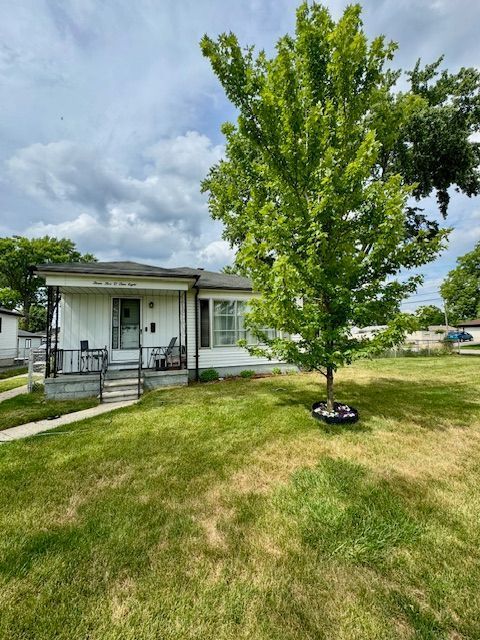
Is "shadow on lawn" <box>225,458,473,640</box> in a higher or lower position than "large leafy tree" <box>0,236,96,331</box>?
lower

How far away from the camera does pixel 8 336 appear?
65.5ft

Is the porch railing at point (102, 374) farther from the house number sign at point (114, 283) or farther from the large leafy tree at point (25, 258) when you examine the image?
the large leafy tree at point (25, 258)

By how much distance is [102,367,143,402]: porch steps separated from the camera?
298 inches

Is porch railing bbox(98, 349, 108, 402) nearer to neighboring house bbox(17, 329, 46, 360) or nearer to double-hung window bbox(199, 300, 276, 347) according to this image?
double-hung window bbox(199, 300, 276, 347)

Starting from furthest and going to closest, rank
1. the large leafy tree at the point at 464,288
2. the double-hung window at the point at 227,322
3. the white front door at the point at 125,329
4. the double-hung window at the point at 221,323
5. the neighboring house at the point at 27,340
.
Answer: the large leafy tree at the point at 464,288 → the neighboring house at the point at 27,340 → the double-hung window at the point at 227,322 → the double-hung window at the point at 221,323 → the white front door at the point at 125,329

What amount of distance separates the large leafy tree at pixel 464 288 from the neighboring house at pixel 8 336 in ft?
173

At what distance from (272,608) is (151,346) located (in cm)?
881

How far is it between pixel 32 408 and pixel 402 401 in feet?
29.9

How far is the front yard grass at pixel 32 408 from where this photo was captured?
5.81 metres

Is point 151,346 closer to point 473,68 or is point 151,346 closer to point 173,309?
point 173,309

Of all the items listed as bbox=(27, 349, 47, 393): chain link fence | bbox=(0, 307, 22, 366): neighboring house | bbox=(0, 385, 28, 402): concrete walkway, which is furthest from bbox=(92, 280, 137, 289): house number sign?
bbox=(0, 307, 22, 366): neighboring house

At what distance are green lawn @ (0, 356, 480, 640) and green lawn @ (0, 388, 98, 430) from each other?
156 cm

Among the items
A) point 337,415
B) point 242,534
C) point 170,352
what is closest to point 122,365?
point 170,352

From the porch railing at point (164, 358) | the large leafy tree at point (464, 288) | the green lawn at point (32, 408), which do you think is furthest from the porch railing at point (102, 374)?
the large leafy tree at point (464, 288)
